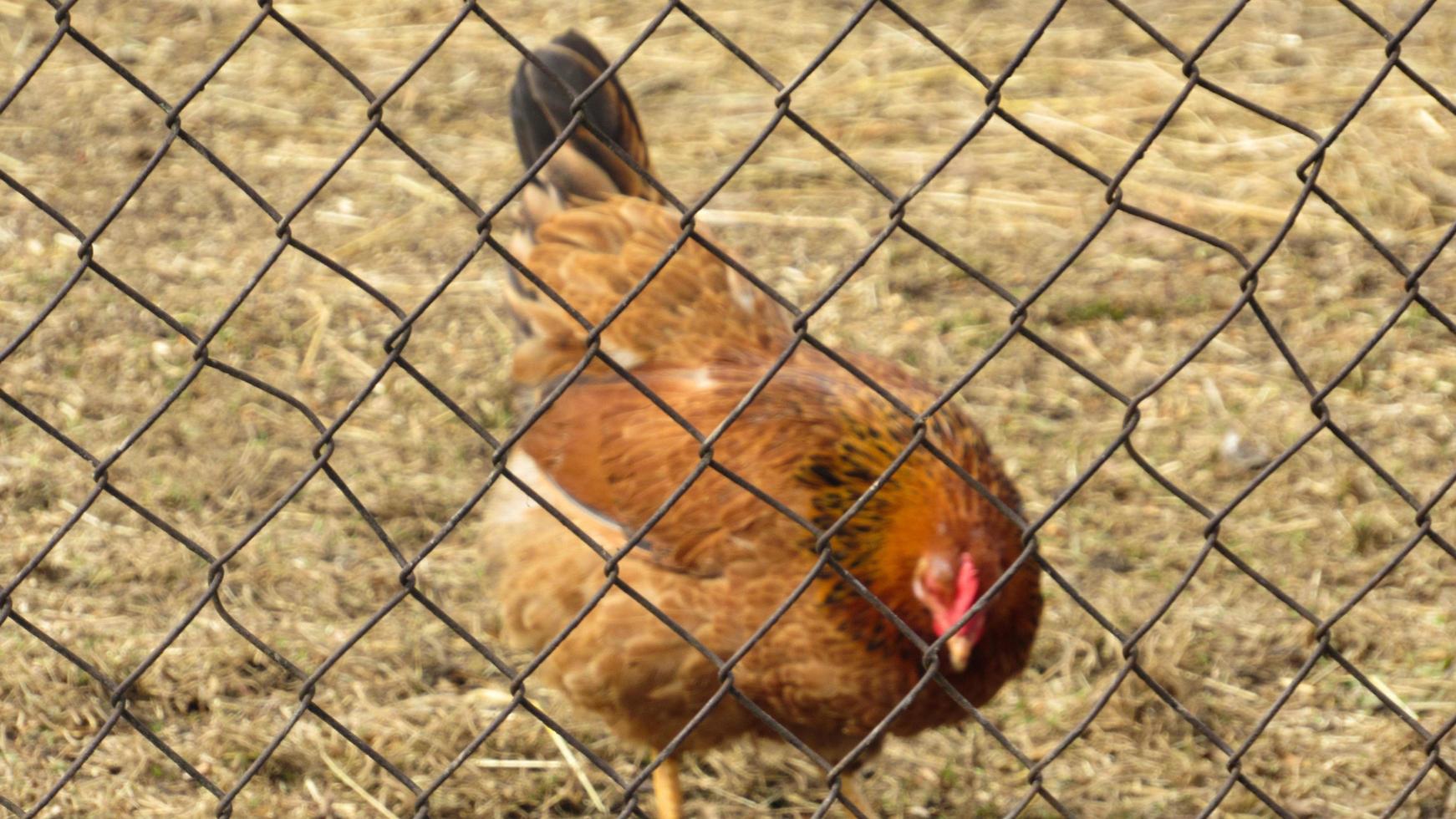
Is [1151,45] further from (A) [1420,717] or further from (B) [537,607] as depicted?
(B) [537,607]

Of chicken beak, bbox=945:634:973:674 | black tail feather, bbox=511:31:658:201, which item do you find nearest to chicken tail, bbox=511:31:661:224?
black tail feather, bbox=511:31:658:201

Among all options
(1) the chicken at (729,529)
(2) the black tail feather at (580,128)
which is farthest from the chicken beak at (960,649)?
(2) the black tail feather at (580,128)

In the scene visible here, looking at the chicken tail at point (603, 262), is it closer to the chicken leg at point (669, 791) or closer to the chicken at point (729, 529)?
the chicken at point (729, 529)

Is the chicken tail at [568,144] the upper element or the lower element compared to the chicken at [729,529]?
upper

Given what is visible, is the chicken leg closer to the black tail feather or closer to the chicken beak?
the chicken beak

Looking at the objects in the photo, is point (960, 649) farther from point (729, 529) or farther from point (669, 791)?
point (669, 791)

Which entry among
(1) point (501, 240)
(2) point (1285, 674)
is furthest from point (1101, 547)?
(1) point (501, 240)

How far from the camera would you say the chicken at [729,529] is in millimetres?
2877

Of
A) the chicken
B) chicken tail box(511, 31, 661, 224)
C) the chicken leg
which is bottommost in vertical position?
the chicken leg

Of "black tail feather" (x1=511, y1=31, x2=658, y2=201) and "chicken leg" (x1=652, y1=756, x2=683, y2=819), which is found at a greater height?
"black tail feather" (x1=511, y1=31, x2=658, y2=201)

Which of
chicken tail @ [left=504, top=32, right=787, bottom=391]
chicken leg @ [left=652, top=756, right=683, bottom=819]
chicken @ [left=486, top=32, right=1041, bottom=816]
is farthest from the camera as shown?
chicken tail @ [left=504, top=32, right=787, bottom=391]

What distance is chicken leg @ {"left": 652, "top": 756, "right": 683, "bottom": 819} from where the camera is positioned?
3.22m

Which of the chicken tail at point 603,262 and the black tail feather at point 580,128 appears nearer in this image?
the chicken tail at point 603,262

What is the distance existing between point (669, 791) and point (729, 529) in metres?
0.65
